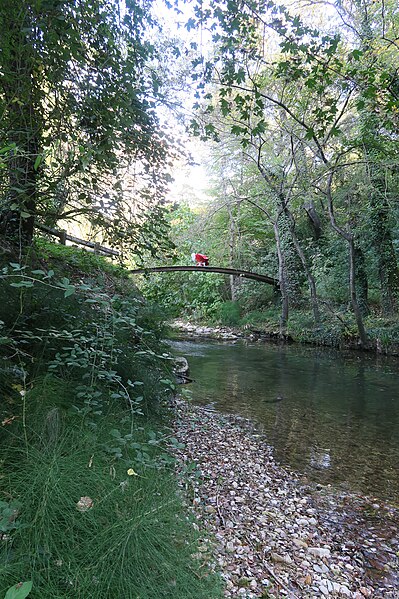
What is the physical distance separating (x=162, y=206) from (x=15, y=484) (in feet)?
8.89

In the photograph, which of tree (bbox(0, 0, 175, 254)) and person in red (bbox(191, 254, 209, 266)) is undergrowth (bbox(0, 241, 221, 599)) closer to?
tree (bbox(0, 0, 175, 254))

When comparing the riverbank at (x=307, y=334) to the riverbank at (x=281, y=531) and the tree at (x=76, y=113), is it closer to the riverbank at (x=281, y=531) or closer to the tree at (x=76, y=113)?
the riverbank at (x=281, y=531)

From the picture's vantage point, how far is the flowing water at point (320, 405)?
4008mm

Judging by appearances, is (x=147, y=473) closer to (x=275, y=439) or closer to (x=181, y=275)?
(x=275, y=439)

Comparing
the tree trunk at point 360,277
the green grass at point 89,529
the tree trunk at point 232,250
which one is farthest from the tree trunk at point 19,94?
the tree trunk at point 360,277

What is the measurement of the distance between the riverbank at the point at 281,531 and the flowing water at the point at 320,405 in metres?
0.41

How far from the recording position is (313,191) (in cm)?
1384

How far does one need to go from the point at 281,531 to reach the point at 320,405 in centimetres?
396

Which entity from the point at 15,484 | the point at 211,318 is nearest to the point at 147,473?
the point at 15,484

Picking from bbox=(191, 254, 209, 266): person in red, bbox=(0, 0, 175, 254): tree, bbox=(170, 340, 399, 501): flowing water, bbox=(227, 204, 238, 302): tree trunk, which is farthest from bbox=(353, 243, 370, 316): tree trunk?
bbox=(0, 0, 175, 254): tree

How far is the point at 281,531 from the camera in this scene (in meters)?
2.71

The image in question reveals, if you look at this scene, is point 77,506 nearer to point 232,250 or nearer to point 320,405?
point 320,405

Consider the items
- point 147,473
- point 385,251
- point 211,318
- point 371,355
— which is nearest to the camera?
point 147,473

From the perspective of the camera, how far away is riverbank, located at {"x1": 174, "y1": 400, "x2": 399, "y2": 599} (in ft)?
7.22
